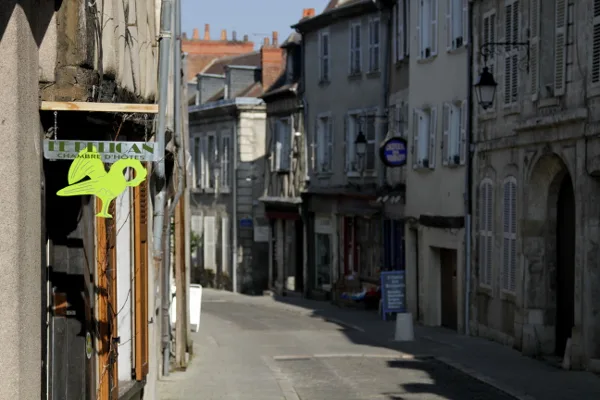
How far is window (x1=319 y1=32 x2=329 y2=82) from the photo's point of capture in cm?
3781

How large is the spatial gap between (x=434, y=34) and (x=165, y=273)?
1280 cm

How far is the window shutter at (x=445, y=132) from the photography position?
26.6m

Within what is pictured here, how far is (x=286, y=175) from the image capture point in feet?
136

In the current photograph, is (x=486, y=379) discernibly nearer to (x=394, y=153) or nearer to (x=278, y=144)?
(x=394, y=153)

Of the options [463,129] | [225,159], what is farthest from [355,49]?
[225,159]

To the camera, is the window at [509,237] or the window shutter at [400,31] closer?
the window at [509,237]

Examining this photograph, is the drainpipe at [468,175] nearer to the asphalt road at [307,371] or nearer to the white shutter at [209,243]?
the asphalt road at [307,371]

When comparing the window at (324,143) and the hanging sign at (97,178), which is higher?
the window at (324,143)

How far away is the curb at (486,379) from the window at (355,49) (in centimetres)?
1641

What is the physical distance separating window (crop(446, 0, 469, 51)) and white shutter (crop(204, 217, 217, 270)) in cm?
2357

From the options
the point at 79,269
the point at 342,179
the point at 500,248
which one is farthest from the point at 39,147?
the point at 342,179

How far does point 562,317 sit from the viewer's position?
20.6 meters

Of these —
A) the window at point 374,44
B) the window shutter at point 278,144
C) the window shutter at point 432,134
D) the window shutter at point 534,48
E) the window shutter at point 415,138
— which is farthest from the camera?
the window shutter at point 278,144

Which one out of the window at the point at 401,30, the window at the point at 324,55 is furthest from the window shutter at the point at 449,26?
the window at the point at 324,55
